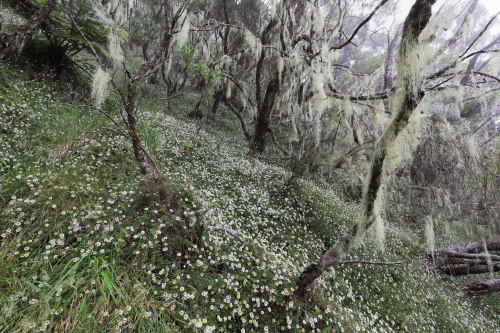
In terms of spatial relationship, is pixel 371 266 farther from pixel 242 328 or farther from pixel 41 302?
pixel 41 302

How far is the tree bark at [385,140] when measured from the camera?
1.61 metres

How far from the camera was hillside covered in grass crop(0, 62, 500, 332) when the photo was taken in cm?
181

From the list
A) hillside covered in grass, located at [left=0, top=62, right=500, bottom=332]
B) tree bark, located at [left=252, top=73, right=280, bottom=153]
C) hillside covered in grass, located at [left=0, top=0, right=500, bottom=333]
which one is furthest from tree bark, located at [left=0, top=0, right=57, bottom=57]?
tree bark, located at [left=252, top=73, right=280, bottom=153]

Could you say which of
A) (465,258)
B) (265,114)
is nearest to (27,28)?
(265,114)

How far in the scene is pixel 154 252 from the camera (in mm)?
2221

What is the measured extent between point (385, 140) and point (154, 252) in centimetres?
244

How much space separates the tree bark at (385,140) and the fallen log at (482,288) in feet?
16.7

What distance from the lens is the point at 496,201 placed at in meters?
5.01

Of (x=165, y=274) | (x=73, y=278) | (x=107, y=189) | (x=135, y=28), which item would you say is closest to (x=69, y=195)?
(x=107, y=189)

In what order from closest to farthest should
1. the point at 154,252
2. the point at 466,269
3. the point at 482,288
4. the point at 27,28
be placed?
the point at 154,252
the point at 27,28
the point at 482,288
the point at 466,269

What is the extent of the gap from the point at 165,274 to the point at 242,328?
88cm

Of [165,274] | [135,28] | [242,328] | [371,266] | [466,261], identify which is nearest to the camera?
[242,328]

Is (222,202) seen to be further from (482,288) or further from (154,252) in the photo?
(482,288)

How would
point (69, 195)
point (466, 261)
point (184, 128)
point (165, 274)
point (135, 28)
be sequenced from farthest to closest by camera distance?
point (135, 28)
point (184, 128)
point (466, 261)
point (69, 195)
point (165, 274)
